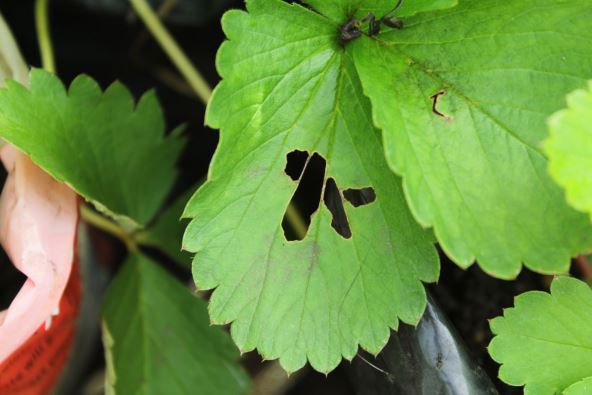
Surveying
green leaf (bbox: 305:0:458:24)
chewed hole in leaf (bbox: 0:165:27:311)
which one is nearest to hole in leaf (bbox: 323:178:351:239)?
green leaf (bbox: 305:0:458:24)

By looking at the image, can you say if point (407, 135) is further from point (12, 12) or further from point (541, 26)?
point (12, 12)

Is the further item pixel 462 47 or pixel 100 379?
pixel 100 379

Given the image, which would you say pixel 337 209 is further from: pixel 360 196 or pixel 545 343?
pixel 545 343

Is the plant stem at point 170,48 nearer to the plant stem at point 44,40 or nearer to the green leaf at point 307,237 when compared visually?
the plant stem at point 44,40

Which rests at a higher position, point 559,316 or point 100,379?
point 559,316

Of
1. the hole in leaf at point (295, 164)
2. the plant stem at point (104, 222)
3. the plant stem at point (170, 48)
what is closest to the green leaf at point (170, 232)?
the plant stem at point (104, 222)

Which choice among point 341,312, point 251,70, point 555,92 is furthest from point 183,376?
point 555,92
